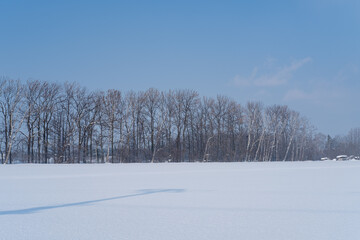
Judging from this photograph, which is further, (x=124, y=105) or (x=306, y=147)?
(x=306, y=147)

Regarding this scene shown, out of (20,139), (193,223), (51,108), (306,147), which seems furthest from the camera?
(306,147)

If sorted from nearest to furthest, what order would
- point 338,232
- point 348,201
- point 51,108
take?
point 338,232 → point 348,201 → point 51,108

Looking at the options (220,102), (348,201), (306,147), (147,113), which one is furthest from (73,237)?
(306,147)

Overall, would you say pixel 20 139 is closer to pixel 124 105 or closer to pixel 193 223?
pixel 124 105

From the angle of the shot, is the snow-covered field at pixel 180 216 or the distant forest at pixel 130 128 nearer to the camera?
the snow-covered field at pixel 180 216

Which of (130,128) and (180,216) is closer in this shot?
(180,216)

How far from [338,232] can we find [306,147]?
5700 cm

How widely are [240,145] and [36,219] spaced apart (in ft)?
135

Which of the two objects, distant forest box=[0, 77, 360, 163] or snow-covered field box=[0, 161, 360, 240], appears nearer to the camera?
snow-covered field box=[0, 161, 360, 240]

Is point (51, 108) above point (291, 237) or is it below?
above

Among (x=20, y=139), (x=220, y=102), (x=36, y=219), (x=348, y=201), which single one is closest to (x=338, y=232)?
(x=348, y=201)

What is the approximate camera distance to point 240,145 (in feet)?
146

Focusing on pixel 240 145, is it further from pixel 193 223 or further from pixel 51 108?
pixel 193 223

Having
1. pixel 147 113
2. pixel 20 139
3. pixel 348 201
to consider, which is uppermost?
pixel 147 113
